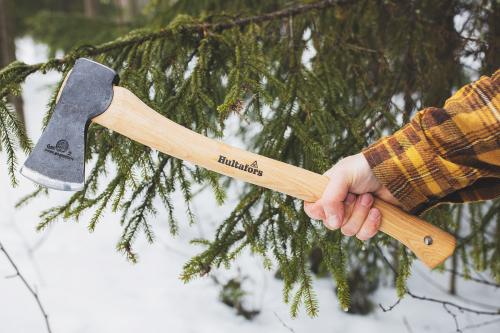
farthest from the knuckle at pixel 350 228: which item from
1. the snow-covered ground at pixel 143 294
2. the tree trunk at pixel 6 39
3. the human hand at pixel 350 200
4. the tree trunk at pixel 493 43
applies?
the tree trunk at pixel 6 39

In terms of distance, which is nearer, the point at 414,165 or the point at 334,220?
the point at 414,165

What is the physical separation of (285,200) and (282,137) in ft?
1.02

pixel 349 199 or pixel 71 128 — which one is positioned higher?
pixel 71 128

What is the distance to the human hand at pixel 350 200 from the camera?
66.2 inches

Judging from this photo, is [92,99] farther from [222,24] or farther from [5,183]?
[5,183]

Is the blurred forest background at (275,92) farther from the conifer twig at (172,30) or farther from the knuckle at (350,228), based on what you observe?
the knuckle at (350,228)

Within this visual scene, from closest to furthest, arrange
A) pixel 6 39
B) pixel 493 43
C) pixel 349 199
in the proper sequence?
pixel 349 199 → pixel 493 43 → pixel 6 39

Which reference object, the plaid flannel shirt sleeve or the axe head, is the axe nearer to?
the axe head

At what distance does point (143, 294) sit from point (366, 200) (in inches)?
103

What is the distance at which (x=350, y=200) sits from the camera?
1.77 metres

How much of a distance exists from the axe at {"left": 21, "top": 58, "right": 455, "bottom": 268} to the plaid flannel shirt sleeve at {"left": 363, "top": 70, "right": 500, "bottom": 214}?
18 centimetres

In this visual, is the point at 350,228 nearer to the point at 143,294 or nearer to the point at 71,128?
the point at 71,128

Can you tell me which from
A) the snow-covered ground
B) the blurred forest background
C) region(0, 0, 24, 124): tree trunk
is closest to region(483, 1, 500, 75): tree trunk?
the blurred forest background

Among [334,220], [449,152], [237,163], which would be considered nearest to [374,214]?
[334,220]
